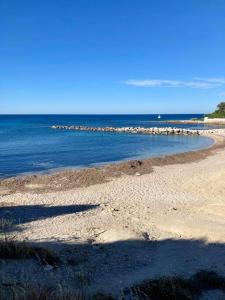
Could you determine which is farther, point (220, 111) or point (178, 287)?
point (220, 111)

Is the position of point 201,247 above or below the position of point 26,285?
below

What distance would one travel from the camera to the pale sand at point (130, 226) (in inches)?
352

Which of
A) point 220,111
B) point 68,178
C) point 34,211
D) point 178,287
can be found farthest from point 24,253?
point 220,111

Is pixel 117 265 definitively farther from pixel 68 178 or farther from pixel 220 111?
pixel 220 111

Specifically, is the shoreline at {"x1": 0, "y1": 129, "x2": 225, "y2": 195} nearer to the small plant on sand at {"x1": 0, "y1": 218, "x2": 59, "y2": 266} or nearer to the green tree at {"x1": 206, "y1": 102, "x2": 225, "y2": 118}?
the small plant on sand at {"x1": 0, "y1": 218, "x2": 59, "y2": 266}

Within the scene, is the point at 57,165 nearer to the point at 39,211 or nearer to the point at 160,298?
the point at 39,211

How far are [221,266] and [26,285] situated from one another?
4.64 metres

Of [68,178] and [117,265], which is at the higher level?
[117,265]

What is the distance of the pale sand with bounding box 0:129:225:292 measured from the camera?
8.94 meters

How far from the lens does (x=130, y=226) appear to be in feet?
44.0

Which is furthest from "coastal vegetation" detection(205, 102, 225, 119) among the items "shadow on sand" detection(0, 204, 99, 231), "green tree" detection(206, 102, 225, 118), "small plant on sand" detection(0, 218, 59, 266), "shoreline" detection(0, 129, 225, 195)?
"small plant on sand" detection(0, 218, 59, 266)

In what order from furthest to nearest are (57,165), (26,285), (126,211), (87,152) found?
(87,152) < (57,165) < (126,211) < (26,285)

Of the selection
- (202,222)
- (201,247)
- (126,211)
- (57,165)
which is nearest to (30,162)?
(57,165)

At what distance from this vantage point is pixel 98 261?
9586mm
